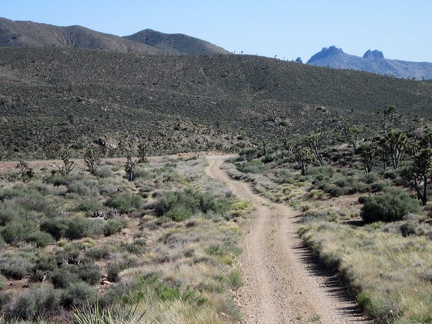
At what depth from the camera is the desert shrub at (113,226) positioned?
21.8 meters

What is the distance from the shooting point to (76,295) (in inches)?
449

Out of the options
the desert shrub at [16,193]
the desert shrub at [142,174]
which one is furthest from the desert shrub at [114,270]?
the desert shrub at [142,174]

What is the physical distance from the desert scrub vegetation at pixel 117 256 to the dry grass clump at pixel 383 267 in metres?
3.23

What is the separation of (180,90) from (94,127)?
37.0 meters

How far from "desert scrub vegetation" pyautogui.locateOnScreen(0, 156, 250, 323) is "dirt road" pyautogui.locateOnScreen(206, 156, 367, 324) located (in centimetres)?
65

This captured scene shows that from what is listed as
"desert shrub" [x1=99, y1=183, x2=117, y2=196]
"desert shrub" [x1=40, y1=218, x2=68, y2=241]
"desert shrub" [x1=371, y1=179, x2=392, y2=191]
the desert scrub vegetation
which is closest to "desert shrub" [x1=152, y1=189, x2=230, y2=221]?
the desert scrub vegetation

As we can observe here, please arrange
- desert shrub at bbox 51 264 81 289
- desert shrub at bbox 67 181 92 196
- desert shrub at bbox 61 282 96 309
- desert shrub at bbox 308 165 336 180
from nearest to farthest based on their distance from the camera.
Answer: desert shrub at bbox 61 282 96 309
desert shrub at bbox 51 264 81 289
desert shrub at bbox 67 181 92 196
desert shrub at bbox 308 165 336 180

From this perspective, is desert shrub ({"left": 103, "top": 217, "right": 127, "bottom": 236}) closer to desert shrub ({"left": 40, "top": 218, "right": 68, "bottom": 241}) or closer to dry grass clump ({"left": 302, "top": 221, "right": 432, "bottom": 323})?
desert shrub ({"left": 40, "top": 218, "right": 68, "bottom": 241})

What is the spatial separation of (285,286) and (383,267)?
2797 millimetres

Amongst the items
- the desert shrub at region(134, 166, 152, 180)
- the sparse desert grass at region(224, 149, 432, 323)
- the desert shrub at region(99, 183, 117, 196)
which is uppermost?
the sparse desert grass at region(224, 149, 432, 323)

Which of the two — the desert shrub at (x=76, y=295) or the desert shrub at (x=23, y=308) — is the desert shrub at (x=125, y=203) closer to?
the desert shrub at (x=76, y=295)

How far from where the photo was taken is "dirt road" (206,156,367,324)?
9.76 metres

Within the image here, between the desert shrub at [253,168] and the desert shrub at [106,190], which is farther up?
the desert shrub at [253,168]

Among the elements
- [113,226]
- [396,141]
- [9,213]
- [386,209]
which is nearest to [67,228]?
[113,226]
